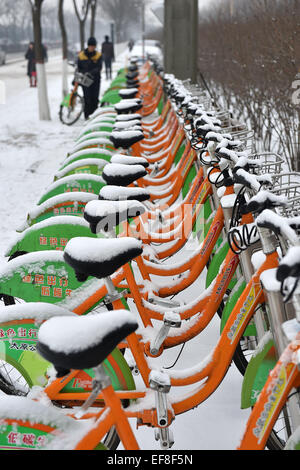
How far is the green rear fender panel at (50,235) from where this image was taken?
3.48 meters

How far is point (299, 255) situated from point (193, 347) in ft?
7.22

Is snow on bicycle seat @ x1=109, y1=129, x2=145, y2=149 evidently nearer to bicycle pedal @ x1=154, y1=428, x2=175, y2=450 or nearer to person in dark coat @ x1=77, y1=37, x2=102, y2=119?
bicycle pedal @ x1=154, y1=428, x2=175, y2=450

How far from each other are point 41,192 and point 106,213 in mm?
4531

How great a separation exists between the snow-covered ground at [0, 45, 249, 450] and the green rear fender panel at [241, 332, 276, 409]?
156 millimetres

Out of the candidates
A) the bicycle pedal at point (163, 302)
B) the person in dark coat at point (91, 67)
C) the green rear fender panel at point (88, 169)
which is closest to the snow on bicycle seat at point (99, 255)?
the bicycle pedal at point (163, 302)

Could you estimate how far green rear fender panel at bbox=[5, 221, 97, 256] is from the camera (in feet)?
11.4

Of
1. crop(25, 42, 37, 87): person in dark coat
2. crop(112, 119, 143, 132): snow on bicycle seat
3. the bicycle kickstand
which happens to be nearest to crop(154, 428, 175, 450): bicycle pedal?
the bicycle kickstand

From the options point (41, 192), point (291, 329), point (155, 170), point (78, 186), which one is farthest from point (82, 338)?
point (41, 192)

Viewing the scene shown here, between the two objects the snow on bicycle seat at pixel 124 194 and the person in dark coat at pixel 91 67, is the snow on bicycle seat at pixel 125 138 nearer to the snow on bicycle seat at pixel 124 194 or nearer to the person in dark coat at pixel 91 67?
the snow on bicycle seat at pixel 124 194

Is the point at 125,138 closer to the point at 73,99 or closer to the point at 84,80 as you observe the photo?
the point at 84,80

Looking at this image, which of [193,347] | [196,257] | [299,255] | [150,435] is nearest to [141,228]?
[196,257]

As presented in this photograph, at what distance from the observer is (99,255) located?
200 cm

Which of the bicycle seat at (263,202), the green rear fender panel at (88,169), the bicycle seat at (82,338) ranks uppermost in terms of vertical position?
the bicycle seat at (263,202)

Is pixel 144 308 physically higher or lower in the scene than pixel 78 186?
lower
